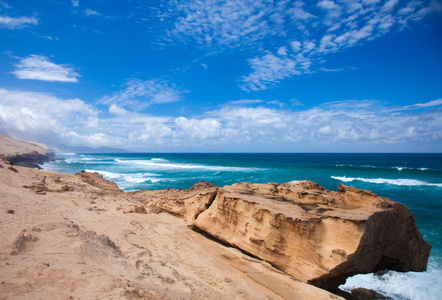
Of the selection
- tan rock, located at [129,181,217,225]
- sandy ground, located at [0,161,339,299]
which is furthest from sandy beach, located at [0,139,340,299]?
tan rock, located at [129,181,217,225]

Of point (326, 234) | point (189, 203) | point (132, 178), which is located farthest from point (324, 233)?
point (132, 178)

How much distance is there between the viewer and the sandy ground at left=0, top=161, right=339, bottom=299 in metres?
3.43

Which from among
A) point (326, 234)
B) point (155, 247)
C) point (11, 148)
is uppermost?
point (11, 148)

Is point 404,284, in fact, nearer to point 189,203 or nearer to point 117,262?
point 189,203

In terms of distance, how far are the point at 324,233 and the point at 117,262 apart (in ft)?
15.7

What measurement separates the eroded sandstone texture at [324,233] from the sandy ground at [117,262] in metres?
0.50

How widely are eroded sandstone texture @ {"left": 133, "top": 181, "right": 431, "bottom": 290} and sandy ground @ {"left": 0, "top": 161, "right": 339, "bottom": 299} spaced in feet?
1.64

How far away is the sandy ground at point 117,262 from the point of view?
11.3 feet

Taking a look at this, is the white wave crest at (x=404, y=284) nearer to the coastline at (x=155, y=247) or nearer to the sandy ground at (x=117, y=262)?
the coastline at (x=155, y=247)

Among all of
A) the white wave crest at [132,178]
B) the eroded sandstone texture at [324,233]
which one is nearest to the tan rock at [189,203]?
the eroded sandstone texture at [324,233]

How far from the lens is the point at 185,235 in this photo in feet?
26.3

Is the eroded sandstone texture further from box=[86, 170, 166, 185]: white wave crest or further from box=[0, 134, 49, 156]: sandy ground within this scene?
box=[0, 134, 49, 156]: sandy ground

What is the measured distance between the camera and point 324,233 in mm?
5668

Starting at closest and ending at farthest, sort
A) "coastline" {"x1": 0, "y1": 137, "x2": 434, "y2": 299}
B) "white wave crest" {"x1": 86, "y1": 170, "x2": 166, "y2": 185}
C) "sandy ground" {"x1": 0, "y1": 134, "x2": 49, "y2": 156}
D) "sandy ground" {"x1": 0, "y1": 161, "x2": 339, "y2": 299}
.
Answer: "sandy ground" {"x1": 0, "y1": 161, "x2": 339, "y2": 299}
"coastline" {"x1": 0, "y1": 137, "x2": 434, "y2": 299}
"white wave crest" {"x1": 86, "y1": 170, "x2": 166, "y2": 185}
"sandy ground" {"x1": 0, "y1": 134, "x2": 49, "y2": 156}
